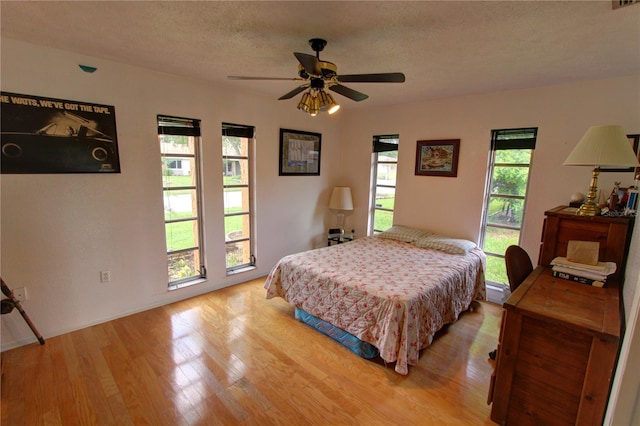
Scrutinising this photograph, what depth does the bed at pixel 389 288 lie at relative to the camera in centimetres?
213

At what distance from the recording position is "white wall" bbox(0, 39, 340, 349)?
2.29 meters

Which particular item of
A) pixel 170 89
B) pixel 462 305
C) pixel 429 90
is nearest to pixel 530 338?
pixel 462 305

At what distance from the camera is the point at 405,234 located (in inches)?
147

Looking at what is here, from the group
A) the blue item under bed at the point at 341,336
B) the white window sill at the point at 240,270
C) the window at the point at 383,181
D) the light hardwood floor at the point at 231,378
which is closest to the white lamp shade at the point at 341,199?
the window at the point at 383,181

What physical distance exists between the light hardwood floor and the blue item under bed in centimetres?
5

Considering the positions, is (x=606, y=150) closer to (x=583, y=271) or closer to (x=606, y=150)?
(x=606, y=150)

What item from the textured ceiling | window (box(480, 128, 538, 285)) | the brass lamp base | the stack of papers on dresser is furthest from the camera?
window (box(480, 128, 538, 285))

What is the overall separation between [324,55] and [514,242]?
9.44ft

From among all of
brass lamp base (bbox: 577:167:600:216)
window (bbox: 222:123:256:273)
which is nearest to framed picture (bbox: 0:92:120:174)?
window (bbox: 222:123:256:273)

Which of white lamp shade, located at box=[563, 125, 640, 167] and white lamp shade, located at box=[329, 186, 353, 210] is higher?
white lamp shade, located at box=[563, 125, 640, 167]

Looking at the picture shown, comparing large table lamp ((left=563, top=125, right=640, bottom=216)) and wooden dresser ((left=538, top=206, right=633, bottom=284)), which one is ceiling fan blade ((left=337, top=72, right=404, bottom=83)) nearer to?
large table lamp ((left=563, top=125, right=640, bottom=216))

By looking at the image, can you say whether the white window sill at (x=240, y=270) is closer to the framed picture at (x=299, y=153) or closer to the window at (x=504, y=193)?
the framed picture at (x=299, y=153)

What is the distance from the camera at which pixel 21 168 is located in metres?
2.25

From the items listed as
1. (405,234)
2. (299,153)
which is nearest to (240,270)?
(299,153)
